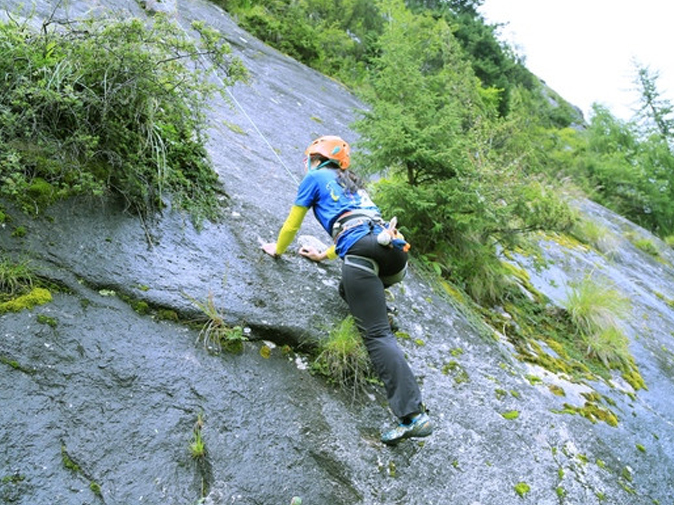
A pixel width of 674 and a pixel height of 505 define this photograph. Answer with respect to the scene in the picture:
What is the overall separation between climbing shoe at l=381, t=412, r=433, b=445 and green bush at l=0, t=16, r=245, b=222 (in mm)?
2434

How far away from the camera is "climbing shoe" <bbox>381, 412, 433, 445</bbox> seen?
327cm

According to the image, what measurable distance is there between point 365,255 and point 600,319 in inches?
176

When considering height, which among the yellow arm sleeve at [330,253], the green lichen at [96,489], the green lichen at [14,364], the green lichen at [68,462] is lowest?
the green lichen at [96,489]

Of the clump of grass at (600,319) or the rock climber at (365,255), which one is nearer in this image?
the rock climber at (365,255)

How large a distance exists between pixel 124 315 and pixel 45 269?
54 centimetres

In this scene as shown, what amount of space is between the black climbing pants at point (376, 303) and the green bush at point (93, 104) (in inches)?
63.6

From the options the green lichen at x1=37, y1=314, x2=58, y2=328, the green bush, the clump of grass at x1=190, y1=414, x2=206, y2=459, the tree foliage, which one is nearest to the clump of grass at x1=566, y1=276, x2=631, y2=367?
the tree foliage

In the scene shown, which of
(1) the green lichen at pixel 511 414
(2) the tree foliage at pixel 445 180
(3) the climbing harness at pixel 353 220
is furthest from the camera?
(2) the tree foliage at pixel 445 180

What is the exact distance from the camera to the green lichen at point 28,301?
112 inches

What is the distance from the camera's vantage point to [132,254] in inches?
143

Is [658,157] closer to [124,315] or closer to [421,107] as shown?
[421,107]

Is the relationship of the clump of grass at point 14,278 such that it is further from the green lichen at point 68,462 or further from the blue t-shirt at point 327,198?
the blue t-shirt at point 327,198

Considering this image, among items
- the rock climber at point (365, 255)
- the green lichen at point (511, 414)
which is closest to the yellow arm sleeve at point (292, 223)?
the rock climber at point (365, 255)

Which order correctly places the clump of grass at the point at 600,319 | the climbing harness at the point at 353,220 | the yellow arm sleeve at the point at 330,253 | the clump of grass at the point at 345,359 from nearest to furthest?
the clump of grass at the point at 345,359, the climbing harness at the point at 353,220, the yellow arm sleeve at the point at 330,253, the clump of grass at the point at 600,319
